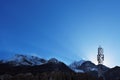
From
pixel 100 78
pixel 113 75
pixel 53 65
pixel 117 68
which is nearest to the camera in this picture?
pixel 100 78

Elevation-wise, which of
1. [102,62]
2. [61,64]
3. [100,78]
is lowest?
[100,78]

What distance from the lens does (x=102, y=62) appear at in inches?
2633

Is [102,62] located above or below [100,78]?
above

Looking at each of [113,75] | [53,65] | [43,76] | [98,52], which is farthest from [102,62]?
[53,65]

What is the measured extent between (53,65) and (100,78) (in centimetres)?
11926

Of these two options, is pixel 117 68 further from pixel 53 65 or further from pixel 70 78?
pixel 70 78

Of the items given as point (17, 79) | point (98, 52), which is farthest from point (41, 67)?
point (98, 52)

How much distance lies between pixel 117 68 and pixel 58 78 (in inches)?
3919

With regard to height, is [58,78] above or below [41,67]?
below

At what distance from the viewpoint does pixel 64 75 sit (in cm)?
7719

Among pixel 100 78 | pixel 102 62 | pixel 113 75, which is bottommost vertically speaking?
pixel 100 78

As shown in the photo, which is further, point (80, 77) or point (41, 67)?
point (41, 67)

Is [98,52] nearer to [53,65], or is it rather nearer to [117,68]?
[117,68]

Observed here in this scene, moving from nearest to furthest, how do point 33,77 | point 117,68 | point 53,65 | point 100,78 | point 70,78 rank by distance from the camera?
point 100,78, point 70,78, point 33,77, point 117,68, point 53,65
